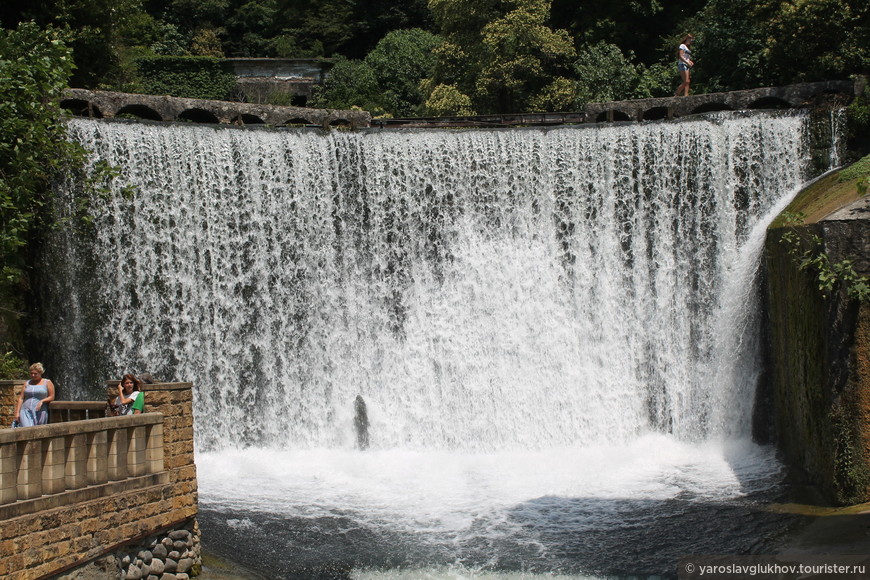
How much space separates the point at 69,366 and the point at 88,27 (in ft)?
27.1

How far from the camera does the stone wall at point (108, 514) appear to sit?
8641 mm

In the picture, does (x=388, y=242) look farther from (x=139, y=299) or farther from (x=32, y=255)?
(x=32, y=255)

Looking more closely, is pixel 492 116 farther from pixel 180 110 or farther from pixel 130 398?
pixel 130 398

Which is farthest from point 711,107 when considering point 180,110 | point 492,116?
point 180,110

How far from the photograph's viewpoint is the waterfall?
1720cm

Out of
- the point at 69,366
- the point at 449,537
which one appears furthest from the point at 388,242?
the point at 449,537

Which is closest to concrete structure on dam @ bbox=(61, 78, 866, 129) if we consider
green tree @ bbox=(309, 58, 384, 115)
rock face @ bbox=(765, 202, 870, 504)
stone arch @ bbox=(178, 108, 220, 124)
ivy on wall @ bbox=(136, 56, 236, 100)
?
stone arch @ bbox=(178, 108, 220, 124)

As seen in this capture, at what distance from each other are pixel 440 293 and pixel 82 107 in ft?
27.4

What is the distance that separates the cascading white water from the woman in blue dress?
4.89 meters

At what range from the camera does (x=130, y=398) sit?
1057 cm

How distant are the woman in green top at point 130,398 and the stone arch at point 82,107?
994 centimetres

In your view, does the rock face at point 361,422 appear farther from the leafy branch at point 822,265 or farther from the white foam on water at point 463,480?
the leafy branch at point 822,265

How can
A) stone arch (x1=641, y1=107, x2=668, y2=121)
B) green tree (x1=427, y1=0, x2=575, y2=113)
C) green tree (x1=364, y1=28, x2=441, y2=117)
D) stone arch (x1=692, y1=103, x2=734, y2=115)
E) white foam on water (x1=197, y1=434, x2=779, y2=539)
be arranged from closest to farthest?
white foam on water (x1=197, y1=434, x2=779, y2=539), stone arch (x1=692, y1=103, x2=734, y2=115), stone arch (x1=641, y1=107, x2=668, y2=121), green tree (x1=427, y1=0, x2=575, y2=113), green tree (x1=364, y1=28, x2=441, y2=117)

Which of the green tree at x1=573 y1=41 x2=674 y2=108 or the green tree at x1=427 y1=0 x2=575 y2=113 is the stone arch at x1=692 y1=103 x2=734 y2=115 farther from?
the green tree at x1=427 y1=0 x2=575 y2=113
